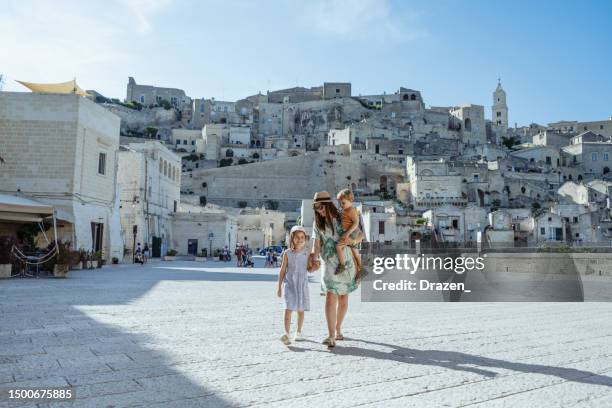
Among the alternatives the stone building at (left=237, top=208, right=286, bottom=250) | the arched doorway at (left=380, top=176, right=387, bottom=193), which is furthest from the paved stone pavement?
the arched doorway at (left=380, top=176, right=387, bottom=193)

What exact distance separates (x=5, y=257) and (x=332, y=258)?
38.4ft

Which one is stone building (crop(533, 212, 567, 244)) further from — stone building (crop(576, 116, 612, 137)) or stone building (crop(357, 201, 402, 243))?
stone building (crop(576, 116, 612, 137))

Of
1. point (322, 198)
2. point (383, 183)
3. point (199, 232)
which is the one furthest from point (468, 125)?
point (322, 198)

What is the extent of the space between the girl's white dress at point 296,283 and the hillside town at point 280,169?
4.07 meters

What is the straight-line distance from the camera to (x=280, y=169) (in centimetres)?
7206

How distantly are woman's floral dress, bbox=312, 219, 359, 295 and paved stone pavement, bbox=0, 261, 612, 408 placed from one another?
54 centimetres

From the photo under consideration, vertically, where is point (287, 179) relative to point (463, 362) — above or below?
above

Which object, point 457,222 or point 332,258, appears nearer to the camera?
point 332,258

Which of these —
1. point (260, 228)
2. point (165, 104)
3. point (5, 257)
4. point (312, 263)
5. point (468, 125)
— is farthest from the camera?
point (165, 104)

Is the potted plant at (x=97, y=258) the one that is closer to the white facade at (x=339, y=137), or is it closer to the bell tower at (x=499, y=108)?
the white facade at (x=339, y=137)

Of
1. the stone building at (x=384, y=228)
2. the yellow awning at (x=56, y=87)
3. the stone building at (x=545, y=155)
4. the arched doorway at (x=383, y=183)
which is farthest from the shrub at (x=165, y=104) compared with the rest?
the yellow awning at (x=56, y=87)

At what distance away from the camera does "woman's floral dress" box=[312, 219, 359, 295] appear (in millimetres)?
4852

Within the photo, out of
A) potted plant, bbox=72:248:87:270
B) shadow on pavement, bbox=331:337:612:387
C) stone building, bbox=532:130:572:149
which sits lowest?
shadow on pavement, bbox=331:337:612:387

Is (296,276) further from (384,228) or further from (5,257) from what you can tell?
(384,228)
